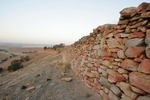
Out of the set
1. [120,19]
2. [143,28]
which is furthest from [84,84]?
[143,28]

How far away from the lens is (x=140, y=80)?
2494 millimetres

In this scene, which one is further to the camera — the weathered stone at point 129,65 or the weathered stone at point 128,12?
the weathered stone at point 128,12

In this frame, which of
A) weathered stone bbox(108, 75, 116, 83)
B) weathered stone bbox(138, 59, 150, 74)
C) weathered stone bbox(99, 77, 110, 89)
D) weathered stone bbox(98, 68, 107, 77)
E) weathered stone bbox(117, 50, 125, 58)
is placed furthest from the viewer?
weathered stone bbox(98, 68, 107, 77)

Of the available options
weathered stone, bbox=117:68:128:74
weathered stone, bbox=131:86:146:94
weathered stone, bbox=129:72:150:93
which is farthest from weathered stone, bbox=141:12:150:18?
weathered stone, bbox=131:86:146:94

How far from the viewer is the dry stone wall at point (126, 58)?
2488 millimetres

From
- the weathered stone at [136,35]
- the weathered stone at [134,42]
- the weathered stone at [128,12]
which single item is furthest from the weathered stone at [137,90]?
the weathered stone at [128,12]

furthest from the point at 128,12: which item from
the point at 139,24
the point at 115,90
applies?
the point at 115,90

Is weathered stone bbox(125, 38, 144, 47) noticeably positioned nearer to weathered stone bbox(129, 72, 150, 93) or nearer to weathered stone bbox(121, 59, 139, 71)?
weathered stone bbox(121, 59, 139, 71)

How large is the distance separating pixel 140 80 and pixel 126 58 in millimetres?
556

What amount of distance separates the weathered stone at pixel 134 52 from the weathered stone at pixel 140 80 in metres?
0.33

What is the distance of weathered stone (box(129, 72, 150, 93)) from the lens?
236cm

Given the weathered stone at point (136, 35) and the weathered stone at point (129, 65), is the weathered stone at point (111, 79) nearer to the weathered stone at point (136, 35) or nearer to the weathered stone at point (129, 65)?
the weathered stone at point (129, 65)

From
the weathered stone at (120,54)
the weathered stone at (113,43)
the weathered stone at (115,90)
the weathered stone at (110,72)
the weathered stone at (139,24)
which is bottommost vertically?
the weathered stone at (115,90)

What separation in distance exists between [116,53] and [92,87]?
1.91m
